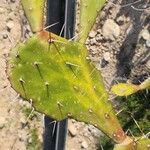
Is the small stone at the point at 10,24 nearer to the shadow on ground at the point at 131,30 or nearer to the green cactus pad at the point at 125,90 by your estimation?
the shadow on ground at the point at 131,30

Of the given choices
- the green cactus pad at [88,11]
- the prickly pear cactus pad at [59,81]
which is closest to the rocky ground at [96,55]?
the green cactus pad at [88,11]

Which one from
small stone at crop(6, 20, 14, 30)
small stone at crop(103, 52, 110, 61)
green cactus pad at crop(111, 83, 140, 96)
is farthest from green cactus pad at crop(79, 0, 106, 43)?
small stone at crop(6, 20, 14, 30)

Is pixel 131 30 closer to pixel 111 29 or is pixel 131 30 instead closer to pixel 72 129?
pixel 111 29

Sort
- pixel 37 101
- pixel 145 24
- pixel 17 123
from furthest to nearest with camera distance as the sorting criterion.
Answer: pixel 17 123 → pixel 145 24 → pixel 37 101

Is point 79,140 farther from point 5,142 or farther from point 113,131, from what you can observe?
point 113,131

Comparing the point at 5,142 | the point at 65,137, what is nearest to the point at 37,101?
the point at 65,137
